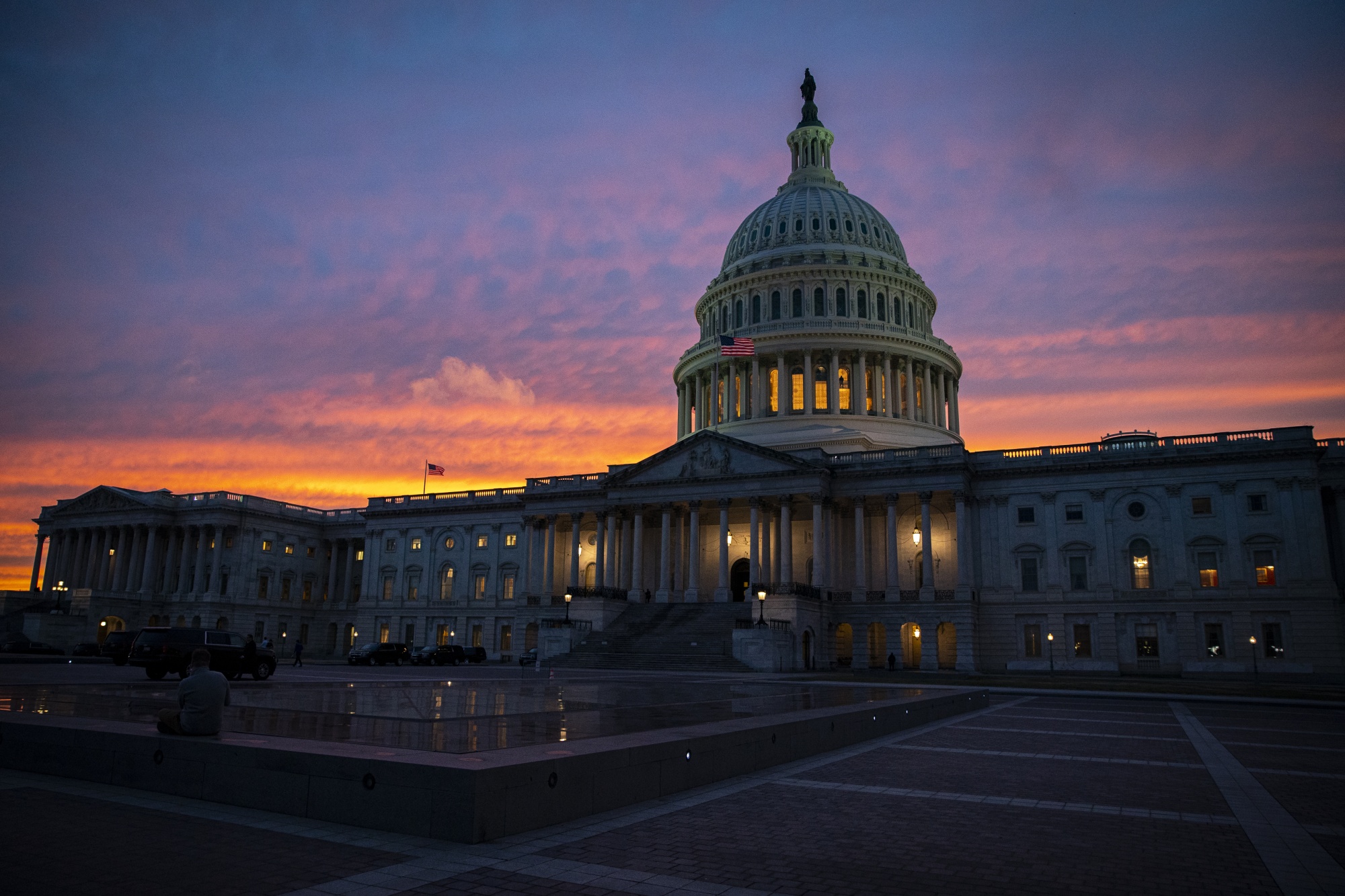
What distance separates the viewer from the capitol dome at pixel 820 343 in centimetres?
8881

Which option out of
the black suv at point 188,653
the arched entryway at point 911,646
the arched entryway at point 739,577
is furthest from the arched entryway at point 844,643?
the black suv at point 188,653

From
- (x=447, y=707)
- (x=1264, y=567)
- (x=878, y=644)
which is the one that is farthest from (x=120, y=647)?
(x=1264, y=567)

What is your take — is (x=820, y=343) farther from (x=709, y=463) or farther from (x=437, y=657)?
(x=437, y=657)

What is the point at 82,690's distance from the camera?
23359mm

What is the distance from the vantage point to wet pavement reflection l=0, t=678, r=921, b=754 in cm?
1375

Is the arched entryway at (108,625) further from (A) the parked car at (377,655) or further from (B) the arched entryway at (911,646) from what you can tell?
(B) the arched entryway at (911,646)

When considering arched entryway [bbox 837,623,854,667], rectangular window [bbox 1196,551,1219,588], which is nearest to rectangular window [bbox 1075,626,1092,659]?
A: rectangular window [bbox 1196,551,1219,588]

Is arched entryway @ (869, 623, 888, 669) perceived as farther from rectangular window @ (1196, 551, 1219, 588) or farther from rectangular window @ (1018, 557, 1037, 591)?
rectangular window @ (1196, 551, 1219, 588)

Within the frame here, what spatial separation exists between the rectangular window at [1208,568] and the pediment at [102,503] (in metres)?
98.6

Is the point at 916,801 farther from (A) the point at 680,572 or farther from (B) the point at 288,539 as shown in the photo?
(B) the point at 288,539

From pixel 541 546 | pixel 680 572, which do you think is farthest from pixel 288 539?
pixel 680 572

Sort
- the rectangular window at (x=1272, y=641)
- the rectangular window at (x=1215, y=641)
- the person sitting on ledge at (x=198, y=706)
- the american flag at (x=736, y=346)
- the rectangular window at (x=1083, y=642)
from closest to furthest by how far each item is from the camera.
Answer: the person sitting on ledge at (x=198, y=706)
the rectangular window at (x=1272, y=641)
the rectangular window at (x=1215, y=641)
the rectangular window at (x=1083, y=642)
the american flag at (x=736, y=346)

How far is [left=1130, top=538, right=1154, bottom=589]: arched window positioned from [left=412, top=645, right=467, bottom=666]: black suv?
49099 millimetres

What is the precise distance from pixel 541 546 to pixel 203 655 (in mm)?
74866
